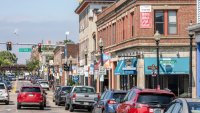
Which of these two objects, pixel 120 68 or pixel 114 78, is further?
pixel 114 78

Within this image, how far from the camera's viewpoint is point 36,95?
1569 inches

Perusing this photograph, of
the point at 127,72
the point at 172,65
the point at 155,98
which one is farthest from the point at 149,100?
the point at 127,72

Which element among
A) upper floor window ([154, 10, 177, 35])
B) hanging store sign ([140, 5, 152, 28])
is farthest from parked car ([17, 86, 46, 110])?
upper floor window ([154, 10, 177, 35])

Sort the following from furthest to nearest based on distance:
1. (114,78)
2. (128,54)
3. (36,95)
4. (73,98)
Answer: (114,78) → (128,54) → (36,95) → (73,98)

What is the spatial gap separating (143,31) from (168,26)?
218cm

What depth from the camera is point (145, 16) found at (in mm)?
45906

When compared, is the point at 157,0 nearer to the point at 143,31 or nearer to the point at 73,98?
the point at 143,31

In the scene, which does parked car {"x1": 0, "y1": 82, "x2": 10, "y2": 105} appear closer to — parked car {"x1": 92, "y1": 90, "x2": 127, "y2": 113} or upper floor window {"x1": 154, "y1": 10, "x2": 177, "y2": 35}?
upper floor window {"x1": 154, "y1": 10, "x2": 177, "y2": 35}

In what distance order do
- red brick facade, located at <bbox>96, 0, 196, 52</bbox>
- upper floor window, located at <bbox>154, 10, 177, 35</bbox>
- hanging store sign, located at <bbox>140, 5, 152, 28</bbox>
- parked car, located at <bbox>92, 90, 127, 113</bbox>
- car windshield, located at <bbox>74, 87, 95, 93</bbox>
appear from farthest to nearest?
upper floor window, located at <bbox>154, 10, 177, 35</bbox> < red brick facade, located at <bbox>96, 0, 196, 52</bbox> < hanging store sign, located at <bbox>140, 5, 152, 28</bbox> < car windshield, located at <bbox>74, 87, 95, 93</bbox> < parked car, located at <bbox>92, 90, 127, 113</bbox>

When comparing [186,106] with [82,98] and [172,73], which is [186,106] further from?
[172,73]

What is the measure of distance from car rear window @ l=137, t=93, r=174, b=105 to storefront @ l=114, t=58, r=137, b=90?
28347 millimetres

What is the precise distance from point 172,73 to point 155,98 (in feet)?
92.1

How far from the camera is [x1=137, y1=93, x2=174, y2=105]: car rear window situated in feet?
59.6

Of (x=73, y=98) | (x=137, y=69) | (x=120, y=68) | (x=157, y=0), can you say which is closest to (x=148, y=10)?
(x=157, y=0)
